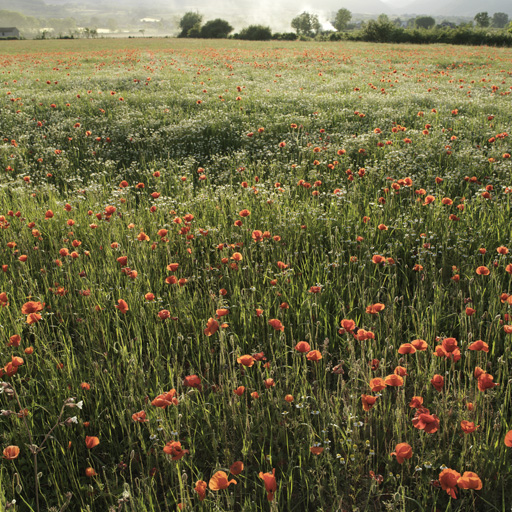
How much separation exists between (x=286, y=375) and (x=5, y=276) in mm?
2697

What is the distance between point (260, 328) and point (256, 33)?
64524 mm

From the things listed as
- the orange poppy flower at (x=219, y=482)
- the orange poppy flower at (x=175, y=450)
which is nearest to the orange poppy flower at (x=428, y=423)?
the orange poppy flower at (x=219, y=482)

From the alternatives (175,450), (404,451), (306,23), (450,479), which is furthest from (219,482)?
(306,23)

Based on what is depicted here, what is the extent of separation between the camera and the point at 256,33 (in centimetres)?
5872

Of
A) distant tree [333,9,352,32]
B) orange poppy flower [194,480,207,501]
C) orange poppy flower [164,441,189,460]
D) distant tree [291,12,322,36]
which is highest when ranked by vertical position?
distant tree [333,9,352,32]

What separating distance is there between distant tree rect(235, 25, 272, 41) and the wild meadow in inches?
2272

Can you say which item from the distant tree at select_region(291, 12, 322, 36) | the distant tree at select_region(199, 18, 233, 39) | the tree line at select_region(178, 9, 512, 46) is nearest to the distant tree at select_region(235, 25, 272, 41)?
the tree line at select_region(178, 9, 512, 46)

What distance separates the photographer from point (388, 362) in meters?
2.70

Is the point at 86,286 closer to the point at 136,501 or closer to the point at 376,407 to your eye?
the point at 136,501

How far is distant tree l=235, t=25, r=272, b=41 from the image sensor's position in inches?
2312

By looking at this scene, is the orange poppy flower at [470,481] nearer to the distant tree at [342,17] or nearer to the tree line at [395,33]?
the tree line at [395,33]

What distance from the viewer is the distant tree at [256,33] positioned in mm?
58719

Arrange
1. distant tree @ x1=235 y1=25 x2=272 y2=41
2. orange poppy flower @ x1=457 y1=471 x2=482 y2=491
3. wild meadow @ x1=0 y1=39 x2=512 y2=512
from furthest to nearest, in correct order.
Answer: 1. distant tree @ x1=235 y1=25 x2=272 y2=41
2. wild meadow @ x1=0 y1=39 x2=512 y2=512
3. orange poppy flower @ x1=457 y1=471 x2=482 y2=491

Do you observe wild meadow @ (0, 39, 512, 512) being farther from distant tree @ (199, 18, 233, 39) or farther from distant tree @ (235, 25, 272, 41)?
distant tree @ (199, 18, 233, 39)
